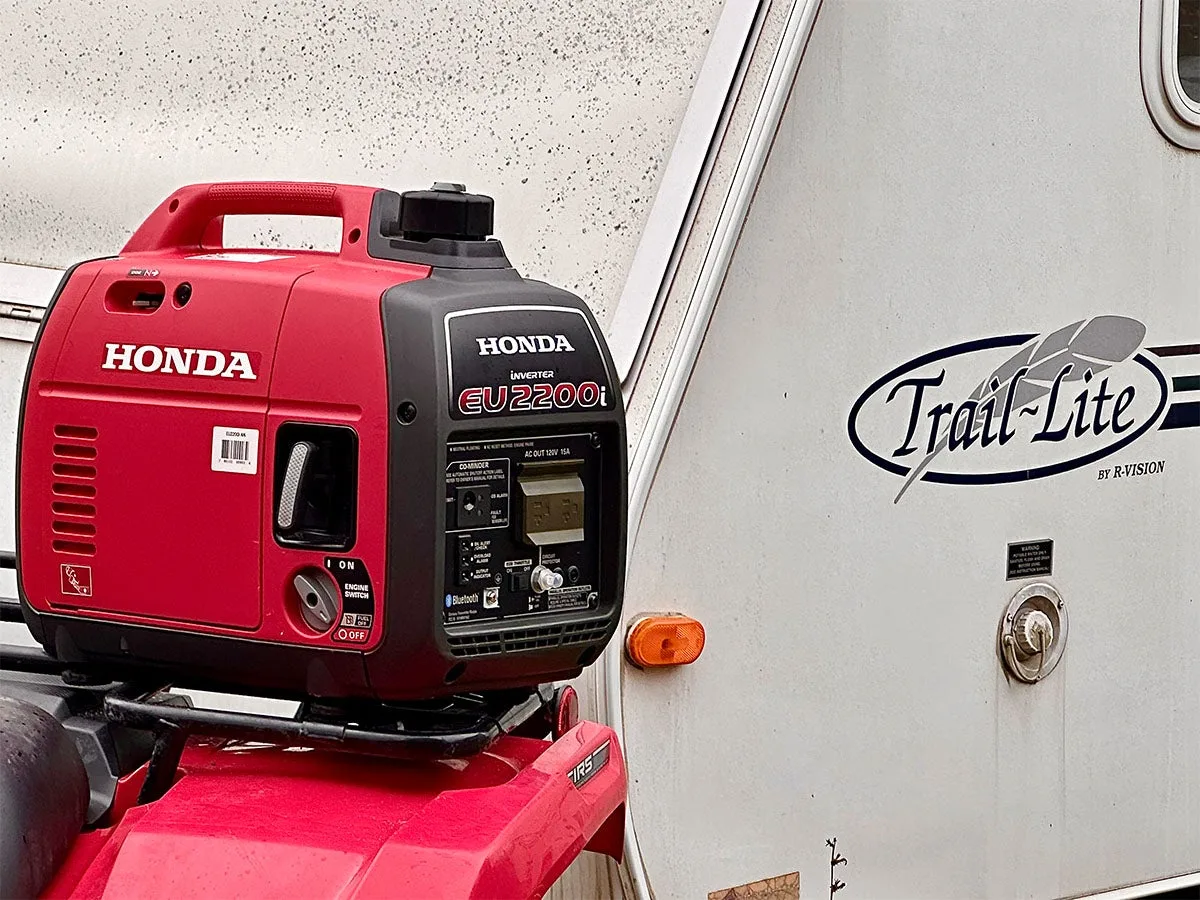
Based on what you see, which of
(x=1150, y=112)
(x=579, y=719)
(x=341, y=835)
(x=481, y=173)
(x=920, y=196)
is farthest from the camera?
(x=1150, y=112)

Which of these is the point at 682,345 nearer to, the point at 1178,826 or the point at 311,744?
the point at 311,744

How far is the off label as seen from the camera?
145 cm

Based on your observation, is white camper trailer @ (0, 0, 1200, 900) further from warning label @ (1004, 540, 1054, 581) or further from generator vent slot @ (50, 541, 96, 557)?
generator vent slot @ (50, 541, 96, 557)

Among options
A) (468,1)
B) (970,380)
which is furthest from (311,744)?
(970,380)

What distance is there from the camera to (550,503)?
4.90 feet

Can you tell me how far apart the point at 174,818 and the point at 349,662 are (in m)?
0.20

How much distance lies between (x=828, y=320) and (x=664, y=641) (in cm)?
48

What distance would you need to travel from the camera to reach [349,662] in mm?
1461

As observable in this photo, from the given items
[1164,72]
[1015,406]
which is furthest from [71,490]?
[1164,72]

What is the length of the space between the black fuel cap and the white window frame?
4.30 ft

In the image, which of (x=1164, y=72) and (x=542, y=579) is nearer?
(x=542, y=579)

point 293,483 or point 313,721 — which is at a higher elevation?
point 293,483

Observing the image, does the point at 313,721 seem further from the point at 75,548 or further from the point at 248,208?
the point at 248,208

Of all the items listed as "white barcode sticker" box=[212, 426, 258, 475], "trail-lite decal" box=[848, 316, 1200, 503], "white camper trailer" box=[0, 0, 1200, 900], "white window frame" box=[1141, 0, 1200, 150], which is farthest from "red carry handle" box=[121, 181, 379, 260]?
"white window frame" box=[1141, 0, 1200, 150]
